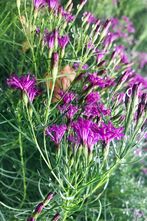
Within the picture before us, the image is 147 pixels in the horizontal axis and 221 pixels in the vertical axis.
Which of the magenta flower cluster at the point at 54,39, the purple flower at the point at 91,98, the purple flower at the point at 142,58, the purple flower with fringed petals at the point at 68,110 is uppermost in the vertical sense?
the magenta flower cluster at the point at 54,39

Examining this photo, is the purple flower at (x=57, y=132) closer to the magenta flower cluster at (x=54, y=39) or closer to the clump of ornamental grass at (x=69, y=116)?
Answer: the clump of ornamental grass at (x=69, y=116)

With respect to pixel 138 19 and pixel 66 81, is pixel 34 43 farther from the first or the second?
pixel 138 19

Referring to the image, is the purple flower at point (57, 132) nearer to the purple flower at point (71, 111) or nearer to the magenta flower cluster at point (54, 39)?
the purple flower at point (71, 111)

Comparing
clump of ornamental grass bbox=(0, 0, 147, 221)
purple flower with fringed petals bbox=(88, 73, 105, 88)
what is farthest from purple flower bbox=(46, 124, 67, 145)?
purple flower with fringed petals bbox=(88, 73, 105, 88)

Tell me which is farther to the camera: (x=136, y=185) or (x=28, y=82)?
(x=136, y=185)

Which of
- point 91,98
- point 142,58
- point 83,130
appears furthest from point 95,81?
point 142,58

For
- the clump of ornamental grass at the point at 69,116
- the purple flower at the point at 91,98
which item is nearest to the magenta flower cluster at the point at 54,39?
the clump of ornamental grass at the point at 69,116

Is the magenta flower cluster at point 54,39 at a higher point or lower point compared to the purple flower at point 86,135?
higher

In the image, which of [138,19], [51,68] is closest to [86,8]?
[138,19]

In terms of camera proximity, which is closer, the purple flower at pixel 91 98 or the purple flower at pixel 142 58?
the purple flower at pixel 91 98

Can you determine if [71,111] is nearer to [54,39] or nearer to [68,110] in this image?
[68,110]

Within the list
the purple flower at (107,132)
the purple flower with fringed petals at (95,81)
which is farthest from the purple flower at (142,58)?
the purple flower at (107,132)
